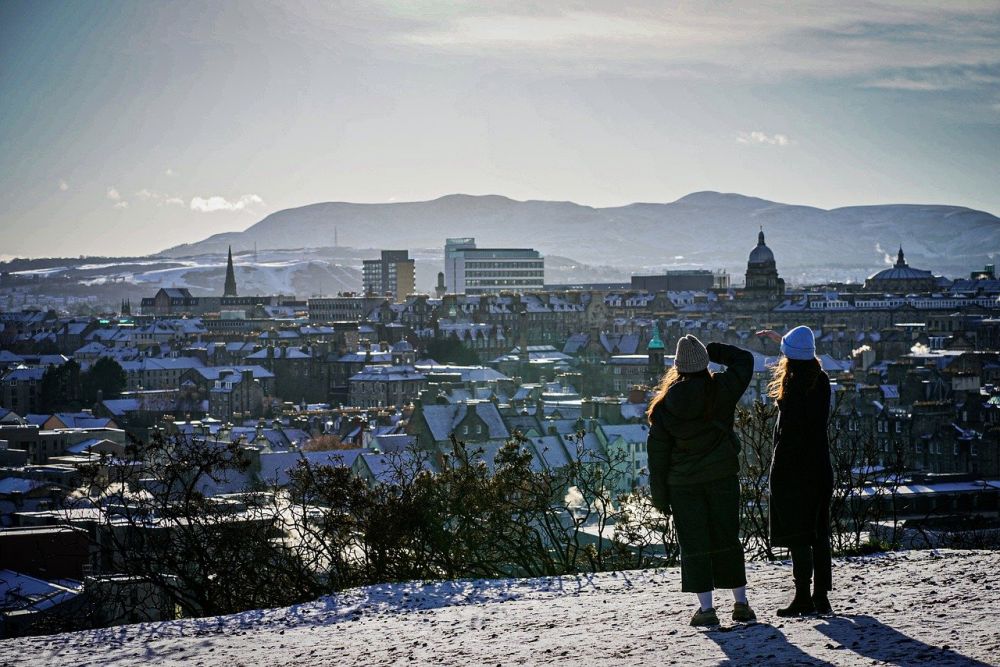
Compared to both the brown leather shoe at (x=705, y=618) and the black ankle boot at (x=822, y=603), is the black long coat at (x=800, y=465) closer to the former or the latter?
the black ankle boot at (x=822, y=603)

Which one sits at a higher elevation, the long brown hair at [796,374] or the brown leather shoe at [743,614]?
the long brown hair at [796,374]

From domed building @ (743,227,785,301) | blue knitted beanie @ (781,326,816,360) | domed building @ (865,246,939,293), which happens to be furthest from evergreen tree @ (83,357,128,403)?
domed building @ (865,246,939,293)

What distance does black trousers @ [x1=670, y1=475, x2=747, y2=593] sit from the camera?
295 inches

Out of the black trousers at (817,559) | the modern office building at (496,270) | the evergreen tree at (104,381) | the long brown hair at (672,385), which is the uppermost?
the modern office building at (496,270)

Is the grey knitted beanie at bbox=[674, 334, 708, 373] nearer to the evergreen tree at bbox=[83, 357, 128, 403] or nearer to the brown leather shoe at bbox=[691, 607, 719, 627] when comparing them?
the brown leather shoe at bbox=[691, 607, 719, 627]

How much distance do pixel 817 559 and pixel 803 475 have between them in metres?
0.44

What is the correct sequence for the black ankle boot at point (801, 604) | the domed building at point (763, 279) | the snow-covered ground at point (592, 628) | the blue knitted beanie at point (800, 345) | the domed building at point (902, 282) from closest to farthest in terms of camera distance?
the snow-covered ground at point (592, 628) < the black ankle boot at point (801, 604) < the blue knitted beanie at point (800, 345) < the domed building at point (763, 279) < the domed building at point (902, 282)

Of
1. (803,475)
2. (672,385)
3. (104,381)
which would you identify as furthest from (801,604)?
(104,381)

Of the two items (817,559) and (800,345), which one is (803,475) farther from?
(800,345)

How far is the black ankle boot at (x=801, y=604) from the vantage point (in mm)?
7543

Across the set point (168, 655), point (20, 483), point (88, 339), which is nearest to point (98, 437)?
point (20, 483)

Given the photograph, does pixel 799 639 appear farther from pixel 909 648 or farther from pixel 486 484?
pixel 486 484

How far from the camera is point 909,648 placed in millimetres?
6746

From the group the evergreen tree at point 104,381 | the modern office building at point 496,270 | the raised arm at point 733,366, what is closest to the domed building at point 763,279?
the modern office building at point 496,270
